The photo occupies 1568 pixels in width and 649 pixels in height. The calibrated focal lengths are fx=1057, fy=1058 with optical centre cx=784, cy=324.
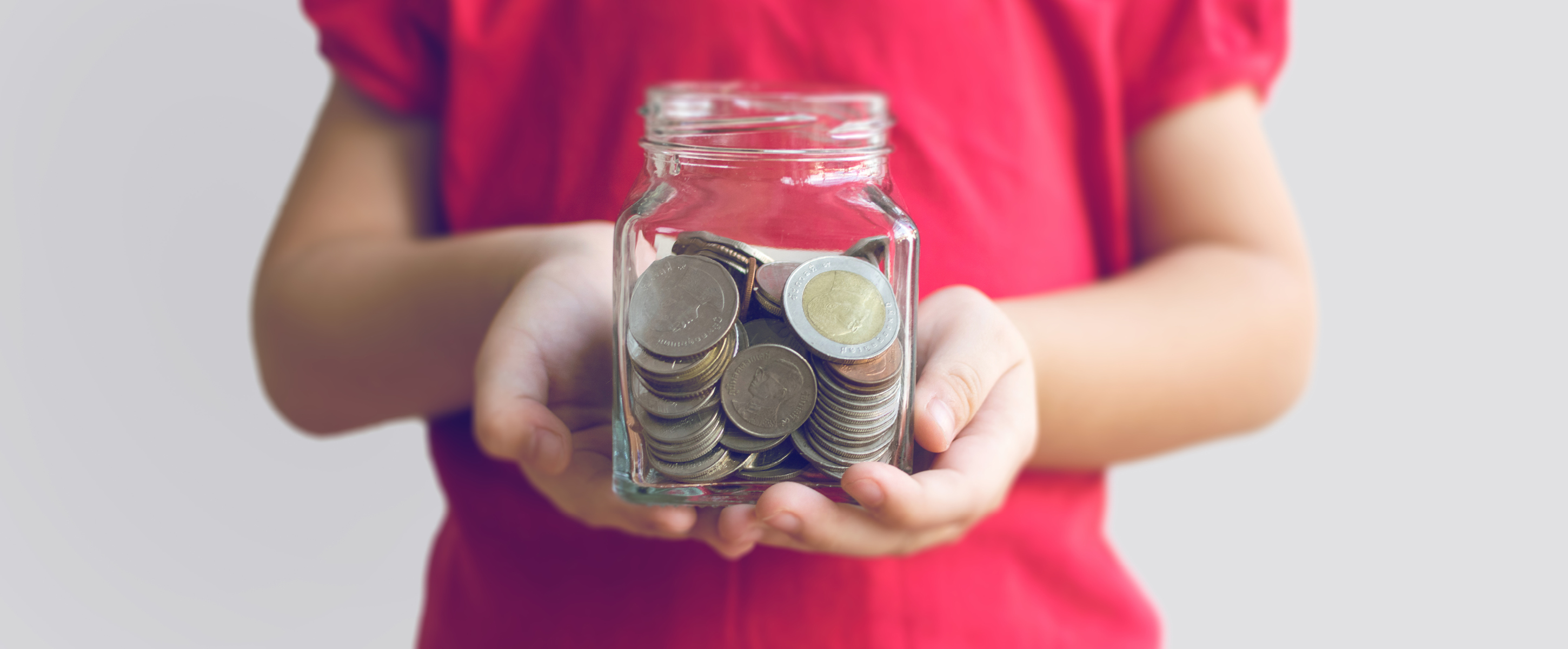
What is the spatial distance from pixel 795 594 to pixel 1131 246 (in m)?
0.46

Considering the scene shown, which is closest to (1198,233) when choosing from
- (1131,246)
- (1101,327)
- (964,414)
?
(1131,246)

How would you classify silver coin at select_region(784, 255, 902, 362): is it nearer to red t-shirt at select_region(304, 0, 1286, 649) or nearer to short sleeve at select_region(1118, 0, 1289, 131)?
red t-shirt at select_region(304, 0, 1286, 649)

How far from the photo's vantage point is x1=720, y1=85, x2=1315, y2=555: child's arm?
56cm

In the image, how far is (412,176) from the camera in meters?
0.94

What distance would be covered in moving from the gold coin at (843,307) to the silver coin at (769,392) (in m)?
0.02

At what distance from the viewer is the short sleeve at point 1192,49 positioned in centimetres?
90

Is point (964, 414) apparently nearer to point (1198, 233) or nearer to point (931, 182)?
point (931, 182)

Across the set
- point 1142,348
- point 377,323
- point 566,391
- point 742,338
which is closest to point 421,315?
point 377,323

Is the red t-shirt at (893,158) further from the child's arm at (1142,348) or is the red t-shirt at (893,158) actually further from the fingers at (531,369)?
the fingers at (531,369)

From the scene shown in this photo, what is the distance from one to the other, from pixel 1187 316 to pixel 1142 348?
0.17 feet

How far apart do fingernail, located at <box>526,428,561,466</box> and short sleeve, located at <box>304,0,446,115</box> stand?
496mm

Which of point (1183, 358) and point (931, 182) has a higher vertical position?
point (931, 182)

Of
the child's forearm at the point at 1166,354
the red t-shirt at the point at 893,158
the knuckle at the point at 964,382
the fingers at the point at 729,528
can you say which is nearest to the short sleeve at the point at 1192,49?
the red t-shirt at the point at 893,158

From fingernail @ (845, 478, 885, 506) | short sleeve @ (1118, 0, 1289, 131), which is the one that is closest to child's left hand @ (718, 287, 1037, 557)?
fingernail @ (845, 478, 885, 506)
